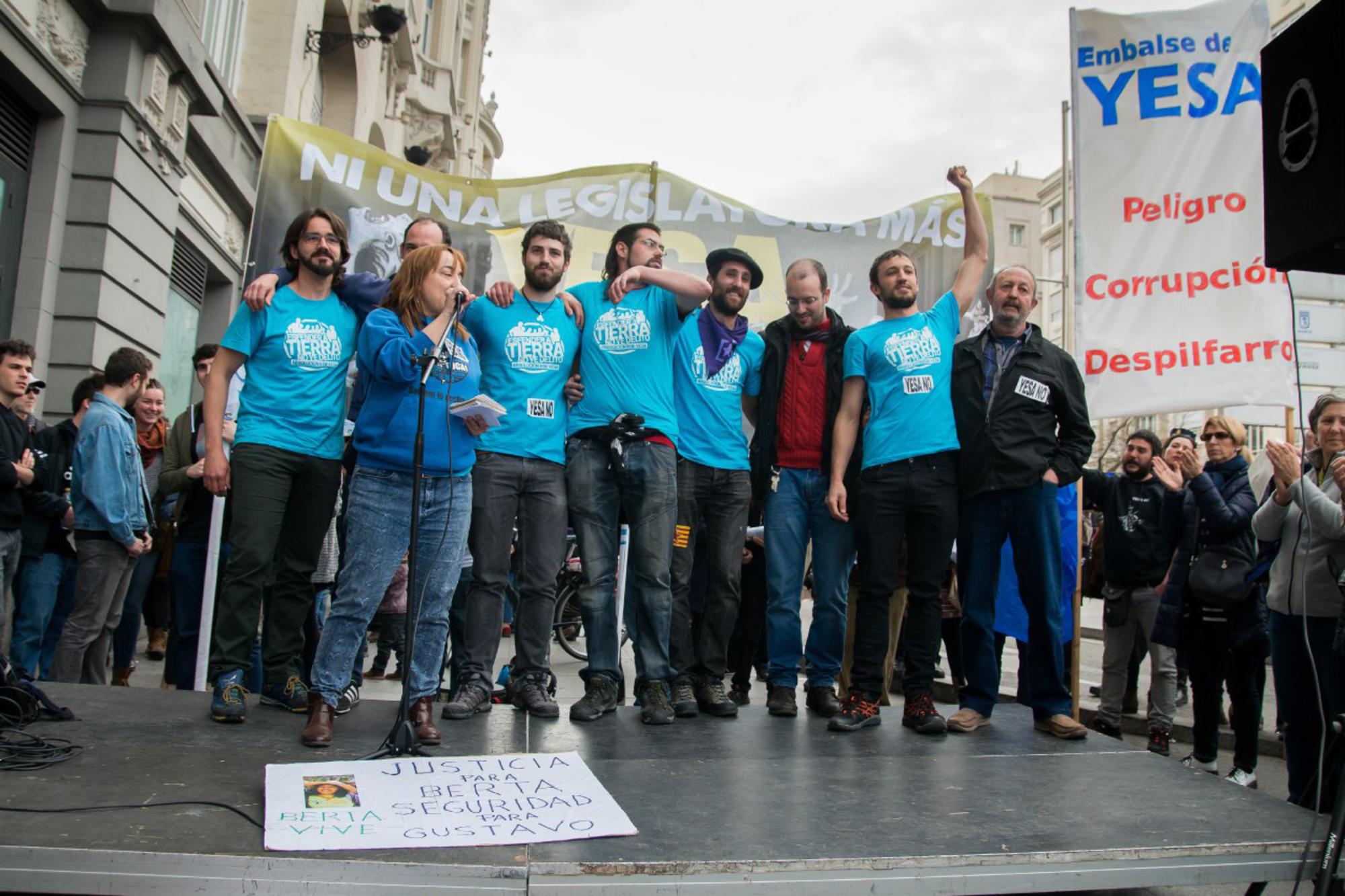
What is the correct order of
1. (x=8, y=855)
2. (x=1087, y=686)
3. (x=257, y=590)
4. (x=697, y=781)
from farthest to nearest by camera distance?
(x=1087, y=686) → (x=257, y=590) → (x=697, y=781) → (x=8, y=855)

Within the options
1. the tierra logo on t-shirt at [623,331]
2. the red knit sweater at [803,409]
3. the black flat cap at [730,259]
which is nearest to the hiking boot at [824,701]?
the red knit sweater at [803,409]

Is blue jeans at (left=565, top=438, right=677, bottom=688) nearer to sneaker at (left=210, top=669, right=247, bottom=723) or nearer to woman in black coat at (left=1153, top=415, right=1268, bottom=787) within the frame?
sneaker at (left=210, top=669, right=247, bottom=723)

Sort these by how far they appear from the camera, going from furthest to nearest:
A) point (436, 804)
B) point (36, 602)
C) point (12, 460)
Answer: point (36, 602) → point (12, 460) → point (436, 804)

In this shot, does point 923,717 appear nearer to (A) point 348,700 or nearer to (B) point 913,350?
(B) point 913,350

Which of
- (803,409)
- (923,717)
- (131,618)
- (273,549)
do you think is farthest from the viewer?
(131,618)

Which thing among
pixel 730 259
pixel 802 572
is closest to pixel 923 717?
pixel 802 572

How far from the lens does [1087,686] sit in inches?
348

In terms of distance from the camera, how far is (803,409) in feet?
15.7

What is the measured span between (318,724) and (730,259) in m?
2.61

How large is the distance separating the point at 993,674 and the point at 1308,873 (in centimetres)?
159

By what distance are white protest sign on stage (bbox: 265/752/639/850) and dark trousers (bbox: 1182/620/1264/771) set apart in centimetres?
381

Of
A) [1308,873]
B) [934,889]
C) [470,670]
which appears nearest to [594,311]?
[470,670]

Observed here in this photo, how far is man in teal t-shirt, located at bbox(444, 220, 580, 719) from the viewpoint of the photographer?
4.19 metres

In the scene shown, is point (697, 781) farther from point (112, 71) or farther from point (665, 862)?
point (112, 71)
